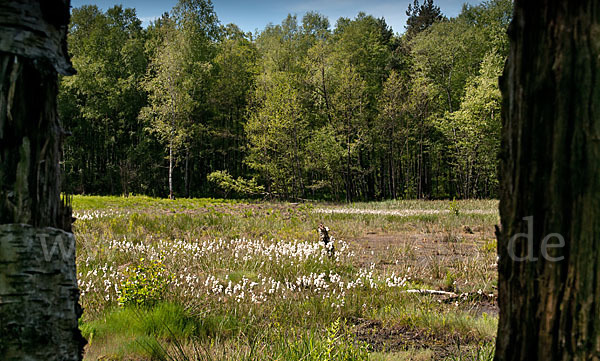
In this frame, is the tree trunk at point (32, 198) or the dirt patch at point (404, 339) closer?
the tree trunk at point (32, 198)

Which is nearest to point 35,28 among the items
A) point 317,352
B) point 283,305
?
point 317,352

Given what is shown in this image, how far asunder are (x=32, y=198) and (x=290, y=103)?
103 ft

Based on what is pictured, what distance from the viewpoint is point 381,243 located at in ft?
32.8

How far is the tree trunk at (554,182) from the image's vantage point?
1.15 m

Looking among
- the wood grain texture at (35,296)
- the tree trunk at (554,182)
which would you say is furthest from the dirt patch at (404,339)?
the wood grain texture at (35,296)

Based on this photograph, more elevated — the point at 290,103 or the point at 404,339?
the point at 290,103

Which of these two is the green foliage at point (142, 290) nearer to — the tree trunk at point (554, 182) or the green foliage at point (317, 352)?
the green foliage at point (317, 352)

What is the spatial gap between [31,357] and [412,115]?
3866 centimetres

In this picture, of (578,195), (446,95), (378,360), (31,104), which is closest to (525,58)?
(578,195)

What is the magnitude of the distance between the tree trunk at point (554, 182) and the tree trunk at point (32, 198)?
1508mm

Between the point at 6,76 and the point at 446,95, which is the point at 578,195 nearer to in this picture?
the point at 6,76

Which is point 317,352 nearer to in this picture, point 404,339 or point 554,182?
point 404,339

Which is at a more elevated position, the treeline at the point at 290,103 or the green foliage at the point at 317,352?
the treeline at the point at 290,103

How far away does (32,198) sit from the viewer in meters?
1.37
